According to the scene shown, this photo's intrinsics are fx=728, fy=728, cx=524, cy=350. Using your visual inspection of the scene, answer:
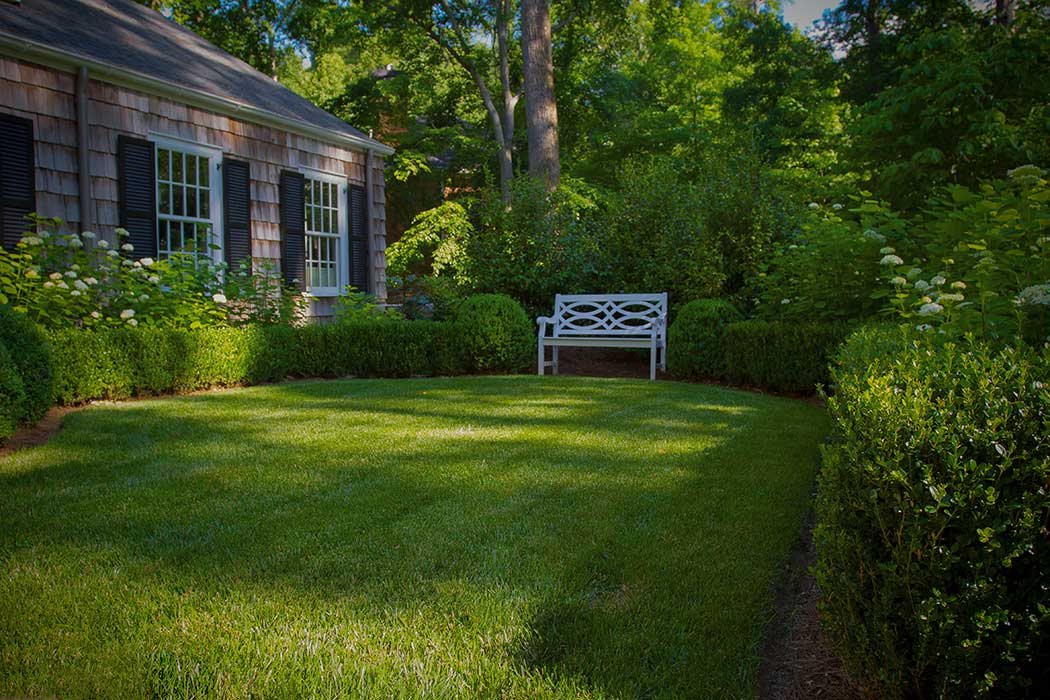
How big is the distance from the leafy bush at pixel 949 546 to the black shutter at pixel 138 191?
28.1 ft

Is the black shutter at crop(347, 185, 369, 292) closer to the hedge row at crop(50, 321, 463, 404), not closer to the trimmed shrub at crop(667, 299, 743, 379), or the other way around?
the hedge row at crop(50, 321, 463, 404)

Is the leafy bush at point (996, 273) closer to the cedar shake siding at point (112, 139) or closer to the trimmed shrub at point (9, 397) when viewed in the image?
the trimmed shrub at point (9, 397)

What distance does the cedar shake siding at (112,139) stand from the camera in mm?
7539

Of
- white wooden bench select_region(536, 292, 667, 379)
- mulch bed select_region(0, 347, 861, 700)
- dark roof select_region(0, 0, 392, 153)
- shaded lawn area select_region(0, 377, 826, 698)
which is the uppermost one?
dark roof select_region(0, 0, 392, 153)

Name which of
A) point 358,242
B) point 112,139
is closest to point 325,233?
point 358,242

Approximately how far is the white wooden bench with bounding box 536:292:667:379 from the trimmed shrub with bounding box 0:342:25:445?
5.64 m

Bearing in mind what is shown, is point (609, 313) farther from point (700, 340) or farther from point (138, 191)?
point (138, 191)

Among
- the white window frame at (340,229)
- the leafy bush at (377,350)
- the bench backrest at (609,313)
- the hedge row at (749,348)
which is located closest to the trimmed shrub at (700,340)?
the hedge row at (749,348)

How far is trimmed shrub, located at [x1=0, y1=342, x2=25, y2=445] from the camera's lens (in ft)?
13.4

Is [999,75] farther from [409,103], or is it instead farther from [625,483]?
[409,103]

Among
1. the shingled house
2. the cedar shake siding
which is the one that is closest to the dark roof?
the shingled house

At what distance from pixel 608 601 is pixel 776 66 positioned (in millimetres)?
20109

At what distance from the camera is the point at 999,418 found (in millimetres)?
1511

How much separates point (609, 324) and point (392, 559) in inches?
305
